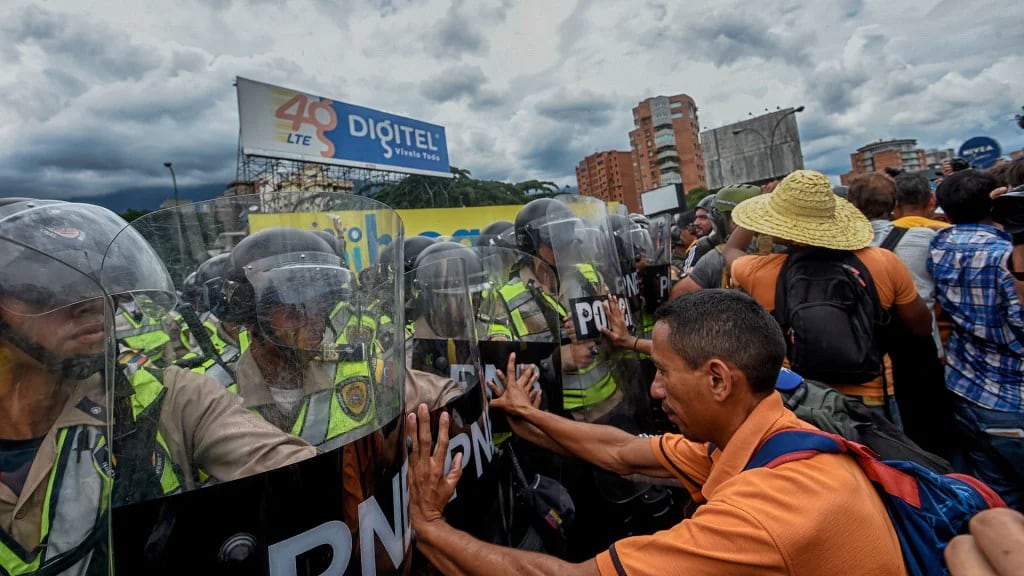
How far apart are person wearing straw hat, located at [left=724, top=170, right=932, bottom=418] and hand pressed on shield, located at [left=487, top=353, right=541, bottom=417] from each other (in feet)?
4.33

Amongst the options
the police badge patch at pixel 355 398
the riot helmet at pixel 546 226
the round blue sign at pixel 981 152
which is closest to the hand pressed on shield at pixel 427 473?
the police badge patch at pixel 355 398

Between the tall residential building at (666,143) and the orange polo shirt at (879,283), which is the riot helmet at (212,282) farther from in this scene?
the tall residential building at (666,143)

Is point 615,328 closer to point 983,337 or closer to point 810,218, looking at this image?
point 810,218

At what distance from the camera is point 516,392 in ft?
7.27

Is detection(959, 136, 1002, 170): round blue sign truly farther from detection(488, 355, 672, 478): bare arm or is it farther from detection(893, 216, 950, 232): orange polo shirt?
detection(488, 355, 672, 478): bare arm

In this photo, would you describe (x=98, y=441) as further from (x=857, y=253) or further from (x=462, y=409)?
(x=857, y=253)

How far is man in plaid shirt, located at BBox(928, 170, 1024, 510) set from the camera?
2613 millimetres

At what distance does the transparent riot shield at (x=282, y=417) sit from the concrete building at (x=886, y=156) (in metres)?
54.5

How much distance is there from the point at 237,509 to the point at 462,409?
748mm

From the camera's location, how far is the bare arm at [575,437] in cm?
219

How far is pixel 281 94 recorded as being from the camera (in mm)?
18156

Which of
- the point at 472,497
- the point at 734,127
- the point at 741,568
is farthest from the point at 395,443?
the point at 734,127

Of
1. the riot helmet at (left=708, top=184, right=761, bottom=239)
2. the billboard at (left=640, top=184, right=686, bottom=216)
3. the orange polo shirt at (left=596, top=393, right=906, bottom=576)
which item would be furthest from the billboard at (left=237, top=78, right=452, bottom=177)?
the orange polo shirt at (left=596, top=393, right=906, bottom=576)

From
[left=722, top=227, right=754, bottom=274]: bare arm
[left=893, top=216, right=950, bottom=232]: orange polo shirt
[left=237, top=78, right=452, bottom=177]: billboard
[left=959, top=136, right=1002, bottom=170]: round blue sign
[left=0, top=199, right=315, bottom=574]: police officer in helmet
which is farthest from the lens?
[left=237, top=78, right=452, bottom=177]: billboard
